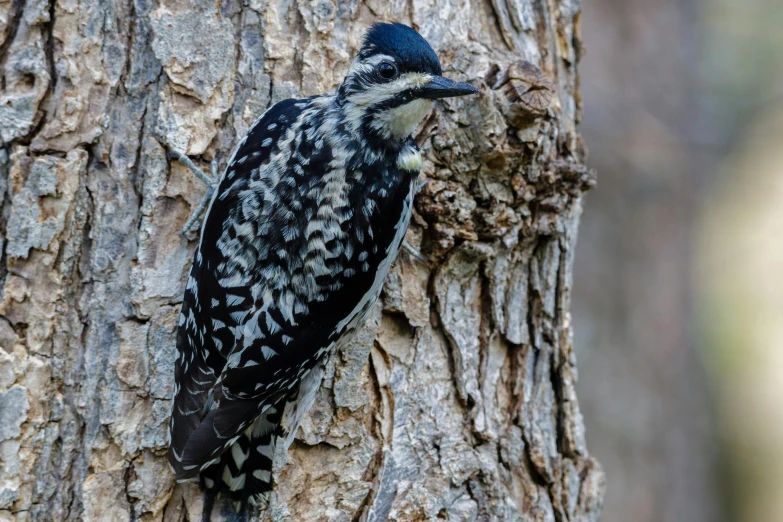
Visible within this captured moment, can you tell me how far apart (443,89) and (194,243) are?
892 mm

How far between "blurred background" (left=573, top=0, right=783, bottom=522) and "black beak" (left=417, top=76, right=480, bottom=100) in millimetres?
3560

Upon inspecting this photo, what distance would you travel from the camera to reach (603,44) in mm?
5879

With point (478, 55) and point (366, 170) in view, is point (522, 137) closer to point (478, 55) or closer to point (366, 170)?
point (478, 55)

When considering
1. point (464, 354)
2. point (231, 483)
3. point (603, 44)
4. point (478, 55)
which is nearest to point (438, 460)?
point (464, 354)

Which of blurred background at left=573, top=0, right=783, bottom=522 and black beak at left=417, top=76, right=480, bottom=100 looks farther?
blurred background at left=573, top=0, right=783, bottom=522

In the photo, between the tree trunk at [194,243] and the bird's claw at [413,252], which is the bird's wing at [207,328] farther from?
the bird's claw at [413,252]

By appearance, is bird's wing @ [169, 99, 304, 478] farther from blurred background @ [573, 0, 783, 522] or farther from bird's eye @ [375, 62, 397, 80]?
blurred background @ [573, 0, 783, 522]

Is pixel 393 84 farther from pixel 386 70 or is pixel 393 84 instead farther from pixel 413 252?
pixel 413 252

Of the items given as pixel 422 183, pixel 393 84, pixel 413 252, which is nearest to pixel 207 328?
pixel 413 252

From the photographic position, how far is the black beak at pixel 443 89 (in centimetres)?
226

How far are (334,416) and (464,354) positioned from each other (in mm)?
494

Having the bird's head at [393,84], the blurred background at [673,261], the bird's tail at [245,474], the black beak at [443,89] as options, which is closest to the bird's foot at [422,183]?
the bird's head at [393,84]

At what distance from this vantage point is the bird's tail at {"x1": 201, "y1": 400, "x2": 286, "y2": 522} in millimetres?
2385

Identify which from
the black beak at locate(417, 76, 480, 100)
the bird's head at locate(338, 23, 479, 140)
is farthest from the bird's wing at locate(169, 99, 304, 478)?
the black beak at locate(417, 76, 480, 100)
